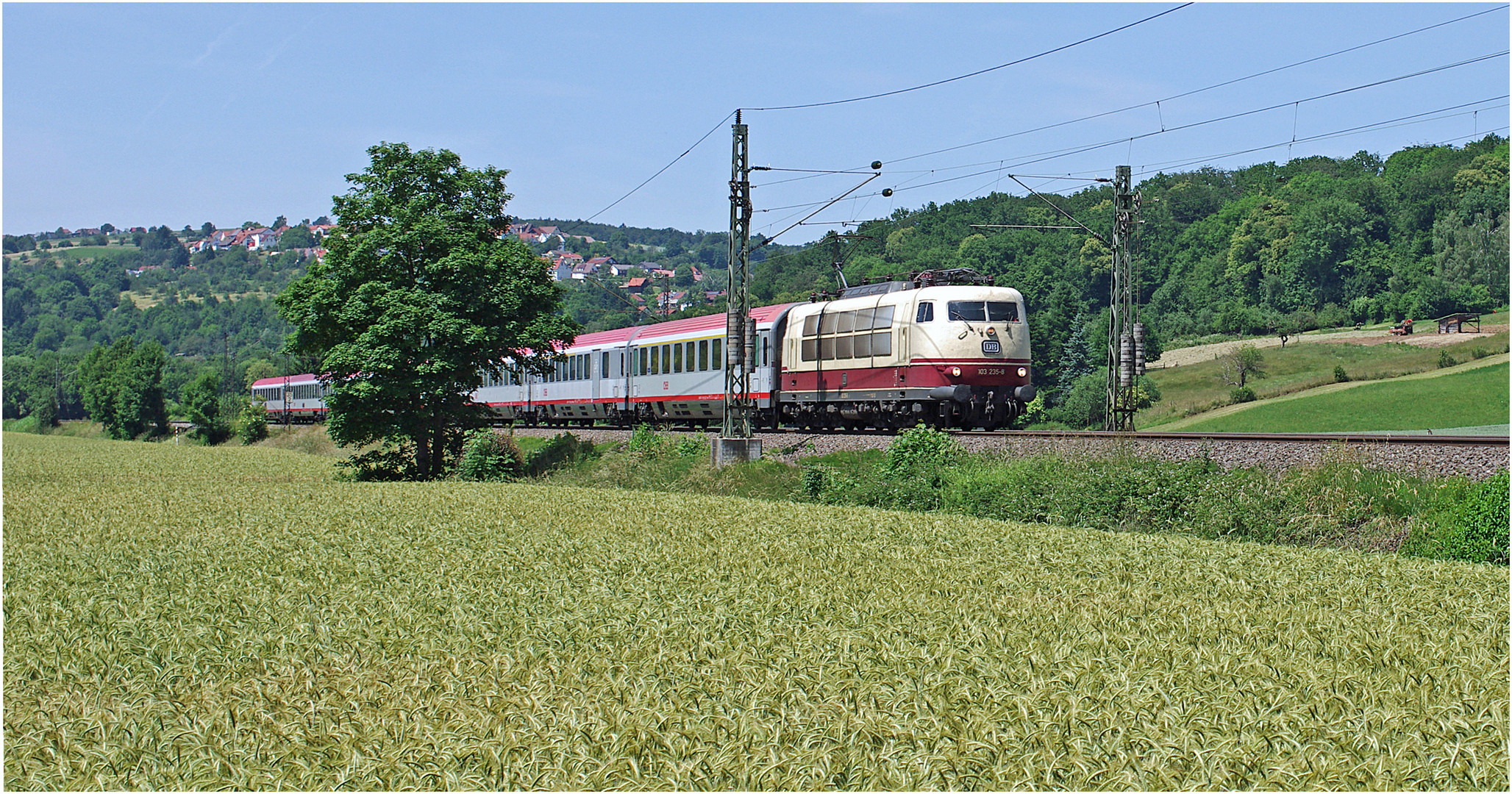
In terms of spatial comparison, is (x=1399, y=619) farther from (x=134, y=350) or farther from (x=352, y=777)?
(x=134, y=350)

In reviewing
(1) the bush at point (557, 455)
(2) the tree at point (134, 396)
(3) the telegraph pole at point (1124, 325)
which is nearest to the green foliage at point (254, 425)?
(2) the tree at point (134, 396)

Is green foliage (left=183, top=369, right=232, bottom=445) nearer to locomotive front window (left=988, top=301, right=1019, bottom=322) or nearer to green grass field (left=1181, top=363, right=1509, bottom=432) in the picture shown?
green grass field (left=1181, top=363, right=1509, bottom=432)

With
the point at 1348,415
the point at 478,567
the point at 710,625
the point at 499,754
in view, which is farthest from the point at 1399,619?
the point at 1348,415

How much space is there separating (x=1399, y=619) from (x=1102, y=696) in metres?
4.29

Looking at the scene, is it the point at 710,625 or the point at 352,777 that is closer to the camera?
the point at 352,777

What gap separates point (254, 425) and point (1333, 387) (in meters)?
69.0

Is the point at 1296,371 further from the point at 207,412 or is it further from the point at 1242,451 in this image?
the point at 207,412

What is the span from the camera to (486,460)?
35750 mm

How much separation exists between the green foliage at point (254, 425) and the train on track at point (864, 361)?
167ft

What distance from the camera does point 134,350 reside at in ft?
375

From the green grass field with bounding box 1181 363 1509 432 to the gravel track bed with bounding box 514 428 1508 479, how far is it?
2263 centimetres

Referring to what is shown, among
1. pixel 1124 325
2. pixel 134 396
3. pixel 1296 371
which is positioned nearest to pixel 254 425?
pixel 134 396

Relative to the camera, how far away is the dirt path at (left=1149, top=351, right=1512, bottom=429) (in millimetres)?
60562

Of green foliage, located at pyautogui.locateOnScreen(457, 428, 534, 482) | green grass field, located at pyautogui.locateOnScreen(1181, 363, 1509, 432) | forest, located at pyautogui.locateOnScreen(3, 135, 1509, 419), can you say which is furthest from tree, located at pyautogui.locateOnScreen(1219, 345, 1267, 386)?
green foliage, located at pyautogui.locateOnScreen(457, 428, 534, 482)
